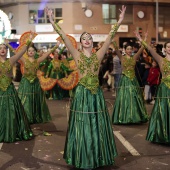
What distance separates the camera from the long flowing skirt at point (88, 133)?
16.0 ft

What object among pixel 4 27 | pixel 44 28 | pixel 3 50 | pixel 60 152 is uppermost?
pixel 44 28

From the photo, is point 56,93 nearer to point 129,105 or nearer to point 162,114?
point 129,105

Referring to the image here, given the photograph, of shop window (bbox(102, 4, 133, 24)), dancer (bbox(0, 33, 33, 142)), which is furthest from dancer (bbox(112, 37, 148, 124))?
shop window (bbox(102, 4, 133, 24))

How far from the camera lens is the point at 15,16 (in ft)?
96.2

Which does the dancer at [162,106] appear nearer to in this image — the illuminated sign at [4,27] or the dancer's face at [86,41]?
the dancer's face at [86,41]

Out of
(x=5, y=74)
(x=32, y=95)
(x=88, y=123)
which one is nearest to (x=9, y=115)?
(x=5, y=74)

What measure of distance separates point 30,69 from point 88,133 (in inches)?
138

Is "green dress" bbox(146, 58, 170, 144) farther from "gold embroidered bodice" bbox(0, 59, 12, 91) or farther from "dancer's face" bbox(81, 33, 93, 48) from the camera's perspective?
"gold embroidered bodice" bbox(0, 59, 12, 91)

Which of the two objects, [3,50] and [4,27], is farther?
[4,27]

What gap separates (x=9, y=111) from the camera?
669 cm

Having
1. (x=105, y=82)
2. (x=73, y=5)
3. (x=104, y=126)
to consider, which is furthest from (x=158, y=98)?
(x=73, y=5)

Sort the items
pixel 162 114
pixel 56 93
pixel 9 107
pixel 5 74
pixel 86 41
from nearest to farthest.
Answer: pixel 86 41 < pixel 162 114 < pixel 5 74 < pixel 9 107 < pixel 56 93

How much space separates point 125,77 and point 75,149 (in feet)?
12.2

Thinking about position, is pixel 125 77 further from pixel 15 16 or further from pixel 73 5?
pixel 15 16
